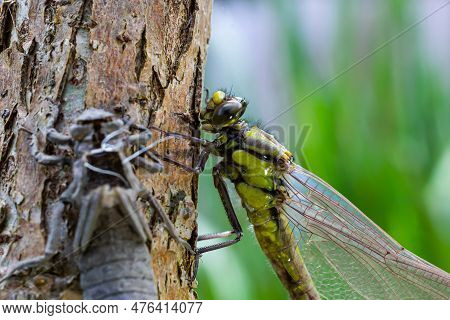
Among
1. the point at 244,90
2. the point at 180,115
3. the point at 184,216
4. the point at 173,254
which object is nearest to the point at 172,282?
the point at 173,254

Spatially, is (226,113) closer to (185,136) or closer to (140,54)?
(185,136)

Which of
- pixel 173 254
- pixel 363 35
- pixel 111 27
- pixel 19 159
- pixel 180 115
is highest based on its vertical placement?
pixel 363 35

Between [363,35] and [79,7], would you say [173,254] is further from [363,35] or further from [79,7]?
[363,35]

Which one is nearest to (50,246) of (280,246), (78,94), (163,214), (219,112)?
(163,214)

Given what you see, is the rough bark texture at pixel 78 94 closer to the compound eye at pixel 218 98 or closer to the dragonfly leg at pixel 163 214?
the dragonfly leg at pixel 163 214

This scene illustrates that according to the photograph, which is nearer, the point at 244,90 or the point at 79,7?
the point at 79,7

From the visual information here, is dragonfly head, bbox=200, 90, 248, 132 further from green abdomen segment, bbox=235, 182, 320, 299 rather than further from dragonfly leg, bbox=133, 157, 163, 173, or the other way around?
dragonfly leg, bbox=133, 157, 163, 173
